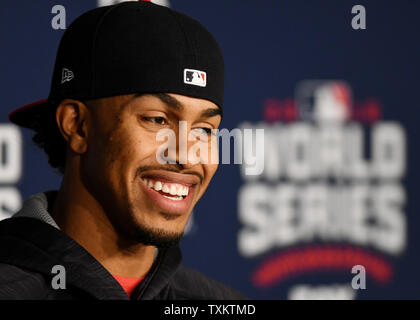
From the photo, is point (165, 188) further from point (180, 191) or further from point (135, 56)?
point (135, 56)

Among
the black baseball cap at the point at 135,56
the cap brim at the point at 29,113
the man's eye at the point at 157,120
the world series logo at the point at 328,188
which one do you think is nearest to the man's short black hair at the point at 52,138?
the cap brim at the point at 29,113

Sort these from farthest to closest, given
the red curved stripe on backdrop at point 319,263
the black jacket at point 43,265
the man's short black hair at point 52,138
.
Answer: the red curved stripe on backdrop at point 319,263, the man's short black hair at point 52,138, the black jacket at point 43,265

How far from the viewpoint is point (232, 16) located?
2.17 meters

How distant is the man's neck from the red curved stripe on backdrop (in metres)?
1.13

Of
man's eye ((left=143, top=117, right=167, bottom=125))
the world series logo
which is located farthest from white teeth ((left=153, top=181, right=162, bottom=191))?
the world series logo

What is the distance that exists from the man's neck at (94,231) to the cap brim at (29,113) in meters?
0.21

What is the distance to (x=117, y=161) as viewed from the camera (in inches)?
40.5

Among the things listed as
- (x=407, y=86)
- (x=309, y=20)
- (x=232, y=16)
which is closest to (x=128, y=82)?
(x=232, y=16)

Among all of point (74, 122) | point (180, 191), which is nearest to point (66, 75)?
point (74, 122)

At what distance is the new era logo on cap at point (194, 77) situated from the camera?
1.07m

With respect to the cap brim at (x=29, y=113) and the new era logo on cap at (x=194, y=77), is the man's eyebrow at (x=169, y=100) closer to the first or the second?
the new era logo on cap at (x=194, y=77)

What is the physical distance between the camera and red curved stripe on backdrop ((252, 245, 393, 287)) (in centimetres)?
216

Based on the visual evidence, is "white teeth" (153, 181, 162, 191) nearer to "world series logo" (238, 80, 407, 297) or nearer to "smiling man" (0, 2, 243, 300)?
"smiling man" (0, 2, 243, 300)
